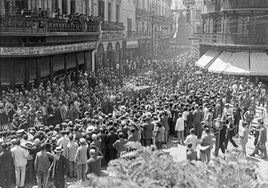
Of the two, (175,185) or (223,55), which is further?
(223,55)

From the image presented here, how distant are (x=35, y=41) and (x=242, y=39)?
19.0 m

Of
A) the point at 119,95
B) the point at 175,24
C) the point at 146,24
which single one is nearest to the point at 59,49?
the point at 119,95

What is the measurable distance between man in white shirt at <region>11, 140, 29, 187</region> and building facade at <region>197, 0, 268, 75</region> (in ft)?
78.6

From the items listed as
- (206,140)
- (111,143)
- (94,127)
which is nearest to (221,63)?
(206,140)

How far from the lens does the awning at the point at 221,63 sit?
1291 inches

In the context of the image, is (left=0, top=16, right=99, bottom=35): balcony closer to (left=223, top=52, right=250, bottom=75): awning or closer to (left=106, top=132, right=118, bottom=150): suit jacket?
(left=106, top=132, right=118, bottom=150): suit jacket

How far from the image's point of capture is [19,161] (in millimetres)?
10844

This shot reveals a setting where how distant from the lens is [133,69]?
39656 mm

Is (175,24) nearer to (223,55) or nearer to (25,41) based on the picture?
(223,55)

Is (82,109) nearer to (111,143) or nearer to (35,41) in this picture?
(111,143)

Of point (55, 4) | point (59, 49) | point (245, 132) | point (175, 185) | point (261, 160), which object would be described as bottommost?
point (261, 160)

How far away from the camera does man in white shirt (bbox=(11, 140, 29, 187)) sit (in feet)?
35.3

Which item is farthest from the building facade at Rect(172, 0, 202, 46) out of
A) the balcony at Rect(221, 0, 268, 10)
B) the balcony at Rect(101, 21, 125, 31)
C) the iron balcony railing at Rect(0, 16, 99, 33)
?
the iron balcony railing at Rect(0, 16, 99, 33)

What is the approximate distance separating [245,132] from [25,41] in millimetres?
12513
